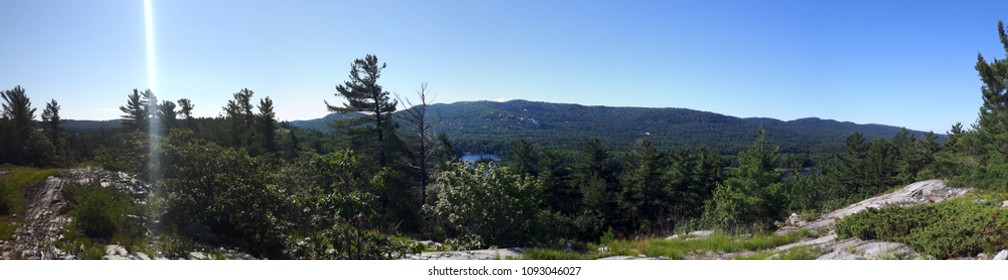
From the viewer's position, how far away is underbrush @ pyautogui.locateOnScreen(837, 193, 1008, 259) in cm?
459

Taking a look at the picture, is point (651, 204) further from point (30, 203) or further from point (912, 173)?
point (30, 203)

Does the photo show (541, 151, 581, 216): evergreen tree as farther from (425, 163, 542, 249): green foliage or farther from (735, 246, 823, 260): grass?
(735, 246, 823, 260): grass

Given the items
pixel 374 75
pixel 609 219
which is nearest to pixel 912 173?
pixel 609 219

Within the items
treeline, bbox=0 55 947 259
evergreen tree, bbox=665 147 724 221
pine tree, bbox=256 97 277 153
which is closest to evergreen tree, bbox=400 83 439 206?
treeline, bbox=0 55 947 259

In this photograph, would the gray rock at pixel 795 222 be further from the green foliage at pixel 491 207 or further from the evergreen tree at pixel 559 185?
the evergreen tree at pixel 559 185

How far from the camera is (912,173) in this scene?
3362 cm

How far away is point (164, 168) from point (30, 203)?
2.18 m

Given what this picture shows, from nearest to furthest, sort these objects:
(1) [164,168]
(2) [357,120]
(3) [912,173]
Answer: (1) [164,168], (2) [357,120], (3) [912,173]

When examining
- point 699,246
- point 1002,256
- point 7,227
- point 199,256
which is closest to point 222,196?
point 199,256

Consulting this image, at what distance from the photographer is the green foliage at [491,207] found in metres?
7.37

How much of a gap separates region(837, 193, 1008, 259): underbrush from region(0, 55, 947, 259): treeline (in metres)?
3.65

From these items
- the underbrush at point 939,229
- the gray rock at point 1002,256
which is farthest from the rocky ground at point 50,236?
the gray rock at point 1002,256
